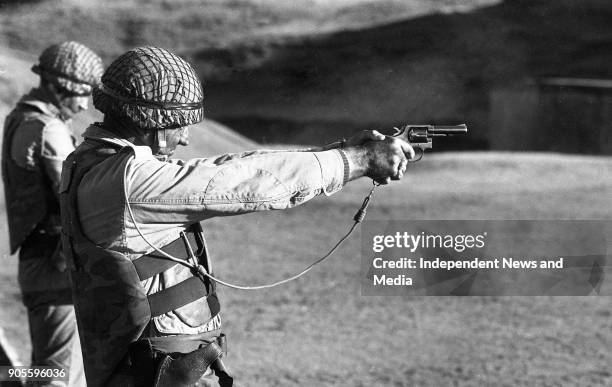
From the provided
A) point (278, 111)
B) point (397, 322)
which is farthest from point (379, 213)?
point (397, 322)

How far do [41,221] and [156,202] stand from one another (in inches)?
87.0

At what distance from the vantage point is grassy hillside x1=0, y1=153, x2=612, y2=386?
543 cm

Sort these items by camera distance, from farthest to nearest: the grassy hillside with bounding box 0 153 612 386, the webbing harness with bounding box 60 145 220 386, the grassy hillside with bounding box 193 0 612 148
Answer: the grassy hillside with bounding box 193 0 612 148
the grassy hillside with bounding box 0 153 612 386
the webbing harness with bounding box 60 145 220 386

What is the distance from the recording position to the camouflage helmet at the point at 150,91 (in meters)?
2.45

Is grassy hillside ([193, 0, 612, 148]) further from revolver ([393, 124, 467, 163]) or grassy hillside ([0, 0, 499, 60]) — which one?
revolver ([393, 124, 467, 163])

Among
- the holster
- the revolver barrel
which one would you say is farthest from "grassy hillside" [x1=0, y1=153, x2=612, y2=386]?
the holster

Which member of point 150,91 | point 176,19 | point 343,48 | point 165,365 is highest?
point 150,91

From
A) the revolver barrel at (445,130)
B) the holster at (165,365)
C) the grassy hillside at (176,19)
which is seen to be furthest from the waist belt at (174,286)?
the grassy hillside at (176,19)

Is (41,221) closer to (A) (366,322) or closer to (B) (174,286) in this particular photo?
(B) (174,286)

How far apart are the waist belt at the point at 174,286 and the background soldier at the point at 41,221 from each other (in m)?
1.85

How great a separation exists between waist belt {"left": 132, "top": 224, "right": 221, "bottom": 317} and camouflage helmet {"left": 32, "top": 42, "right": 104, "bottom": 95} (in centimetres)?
215

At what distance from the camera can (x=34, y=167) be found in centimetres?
422

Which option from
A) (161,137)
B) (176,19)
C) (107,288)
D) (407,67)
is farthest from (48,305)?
(176,19)

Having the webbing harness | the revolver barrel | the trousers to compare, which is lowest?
the trousers
